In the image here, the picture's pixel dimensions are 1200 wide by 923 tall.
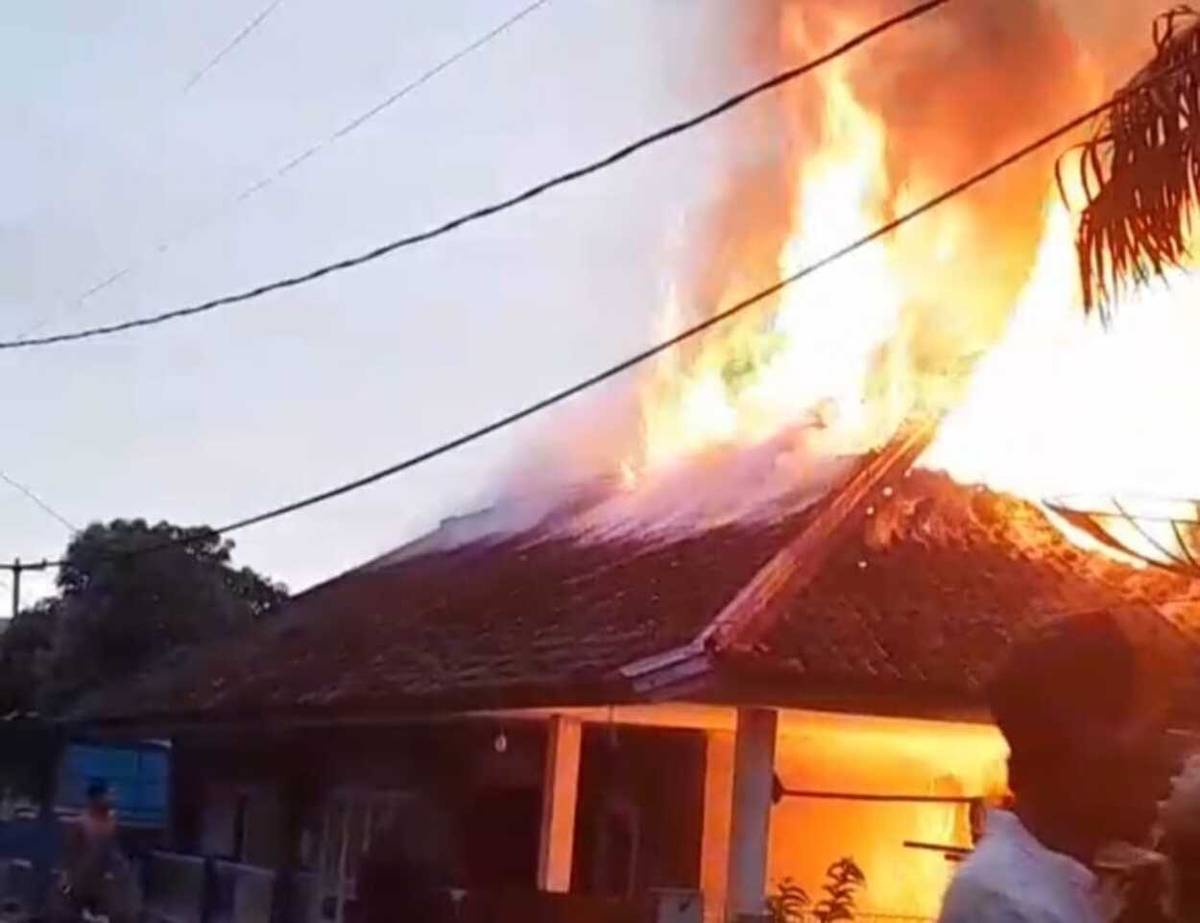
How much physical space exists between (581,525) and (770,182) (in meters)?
2.92

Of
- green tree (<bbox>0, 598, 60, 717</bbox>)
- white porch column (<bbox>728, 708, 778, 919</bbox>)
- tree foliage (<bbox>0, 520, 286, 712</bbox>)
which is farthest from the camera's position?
green tree (<bbox>0, 598, 60, 717</bbox>)

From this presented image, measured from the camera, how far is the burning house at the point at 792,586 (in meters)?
12.0

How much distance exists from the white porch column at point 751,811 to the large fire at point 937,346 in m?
2.02

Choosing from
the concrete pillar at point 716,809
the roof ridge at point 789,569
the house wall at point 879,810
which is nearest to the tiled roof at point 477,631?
the roof ridge at point 789,569

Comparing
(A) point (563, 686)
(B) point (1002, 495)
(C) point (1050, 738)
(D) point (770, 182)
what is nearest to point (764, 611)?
(A) point (563, 686)

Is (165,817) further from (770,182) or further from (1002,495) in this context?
(1002,495)

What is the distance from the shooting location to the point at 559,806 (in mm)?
13414

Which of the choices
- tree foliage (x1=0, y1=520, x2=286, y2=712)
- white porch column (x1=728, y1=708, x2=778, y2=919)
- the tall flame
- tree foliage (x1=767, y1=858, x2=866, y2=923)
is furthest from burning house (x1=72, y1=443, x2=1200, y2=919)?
tree foliage (x1=0, y1=520, x2=286, y2=712)

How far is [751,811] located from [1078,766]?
8.65 meters

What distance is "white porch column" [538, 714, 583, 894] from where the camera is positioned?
13.4 m

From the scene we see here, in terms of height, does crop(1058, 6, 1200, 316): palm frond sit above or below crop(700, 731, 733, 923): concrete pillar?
above

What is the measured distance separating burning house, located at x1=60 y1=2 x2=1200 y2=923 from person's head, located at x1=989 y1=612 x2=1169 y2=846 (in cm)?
646

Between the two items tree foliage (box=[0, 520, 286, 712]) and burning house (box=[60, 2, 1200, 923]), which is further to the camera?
tree foliage (box=[0, 520, 286, 712])

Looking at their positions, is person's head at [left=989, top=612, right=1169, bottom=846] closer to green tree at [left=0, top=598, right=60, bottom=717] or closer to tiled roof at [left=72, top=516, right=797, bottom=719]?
tiled roof at [left=72, top=516, right=797, bottom=719]
